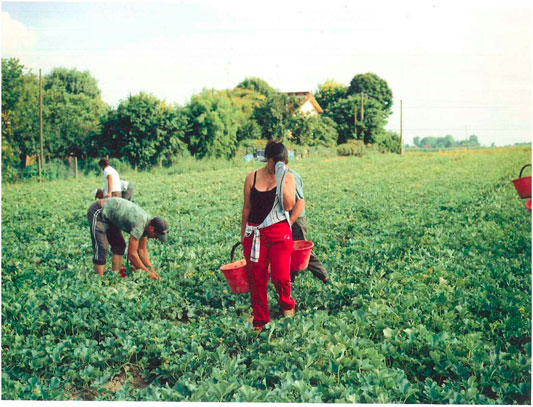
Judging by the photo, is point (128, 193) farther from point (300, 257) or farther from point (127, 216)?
point (300, 257)

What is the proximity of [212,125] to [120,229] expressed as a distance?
4.46 m

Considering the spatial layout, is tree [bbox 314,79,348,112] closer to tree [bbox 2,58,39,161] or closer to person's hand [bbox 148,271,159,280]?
person's hand [bbox 148,271,159,280]

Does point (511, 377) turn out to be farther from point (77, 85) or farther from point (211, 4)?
point (77, 85)

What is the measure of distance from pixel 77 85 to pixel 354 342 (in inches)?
326

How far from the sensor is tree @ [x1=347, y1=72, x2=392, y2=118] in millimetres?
5867

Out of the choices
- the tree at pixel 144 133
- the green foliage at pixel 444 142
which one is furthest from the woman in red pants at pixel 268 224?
the tree at pixel 144 133

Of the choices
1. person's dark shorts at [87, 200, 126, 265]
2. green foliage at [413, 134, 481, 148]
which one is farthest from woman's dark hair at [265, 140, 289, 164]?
green foliage at [413, 134, 481, 148]

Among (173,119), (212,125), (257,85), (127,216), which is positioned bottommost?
(127,216)

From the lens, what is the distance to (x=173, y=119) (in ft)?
30.8

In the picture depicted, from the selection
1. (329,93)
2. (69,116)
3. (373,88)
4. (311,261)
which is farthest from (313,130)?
(69,116)

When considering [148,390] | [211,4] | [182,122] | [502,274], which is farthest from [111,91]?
[502,274]

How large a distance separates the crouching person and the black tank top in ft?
3.94

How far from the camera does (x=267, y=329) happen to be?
142 inches

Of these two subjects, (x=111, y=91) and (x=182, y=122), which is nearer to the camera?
(x=111, y=91)
